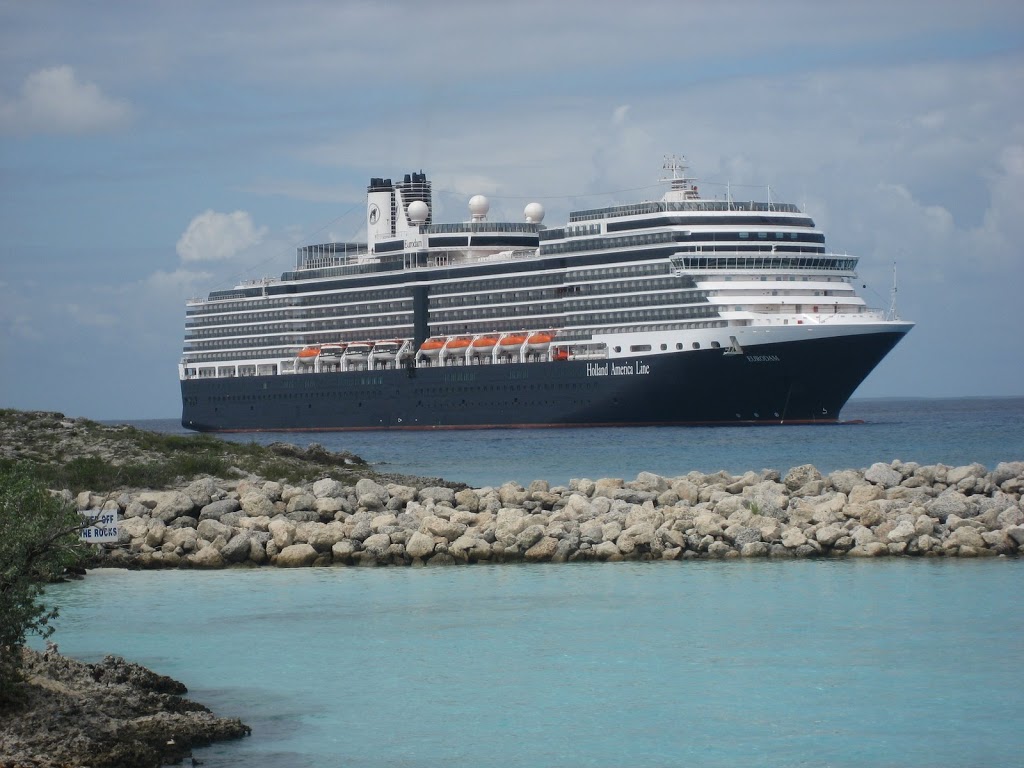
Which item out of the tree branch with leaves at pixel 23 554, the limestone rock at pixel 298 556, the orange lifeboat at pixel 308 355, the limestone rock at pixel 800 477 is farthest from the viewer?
the orange lifeboat at pixel 308 355

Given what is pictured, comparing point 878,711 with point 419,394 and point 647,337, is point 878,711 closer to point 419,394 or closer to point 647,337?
point 647,337

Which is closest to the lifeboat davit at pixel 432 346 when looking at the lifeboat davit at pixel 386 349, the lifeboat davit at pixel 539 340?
the lifeboat davit at pixel 386 349

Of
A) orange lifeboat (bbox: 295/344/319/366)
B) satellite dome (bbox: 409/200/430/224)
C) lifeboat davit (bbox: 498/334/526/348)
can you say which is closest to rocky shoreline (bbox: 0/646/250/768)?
lifeboat davit (bbox: 498/334/526/348)

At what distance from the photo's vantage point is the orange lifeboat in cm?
7269

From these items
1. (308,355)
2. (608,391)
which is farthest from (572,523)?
(308,355)

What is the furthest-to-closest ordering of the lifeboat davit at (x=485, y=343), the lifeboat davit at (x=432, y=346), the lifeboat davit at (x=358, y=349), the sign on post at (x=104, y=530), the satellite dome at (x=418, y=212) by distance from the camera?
the satellite dome at (x=418, y=212), the lifeboat davit at (x=358, y=349), the lifeboat davit at (x=432, y=346), the lifeboat davit at (x=485, y=343), the sign on post at (x=104, y=530)

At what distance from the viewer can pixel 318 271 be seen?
74688 mm

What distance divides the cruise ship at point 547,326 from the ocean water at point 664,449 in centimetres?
182

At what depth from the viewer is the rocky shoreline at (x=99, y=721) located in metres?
9.51

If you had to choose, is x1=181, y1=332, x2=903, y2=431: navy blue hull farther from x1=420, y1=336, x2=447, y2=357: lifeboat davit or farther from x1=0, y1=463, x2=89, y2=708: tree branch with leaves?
x1=0, y1=463, x2=89, y2=708: tree branch with leaves

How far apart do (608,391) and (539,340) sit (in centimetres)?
507

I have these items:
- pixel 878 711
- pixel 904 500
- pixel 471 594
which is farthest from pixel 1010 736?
A: pixel 904 500

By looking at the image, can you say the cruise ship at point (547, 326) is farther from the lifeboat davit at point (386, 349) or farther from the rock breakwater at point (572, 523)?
the rock breakwater at point (572, 523)

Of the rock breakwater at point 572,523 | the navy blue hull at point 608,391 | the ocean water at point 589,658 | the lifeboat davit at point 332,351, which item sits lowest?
the ocean water at point 589,658
